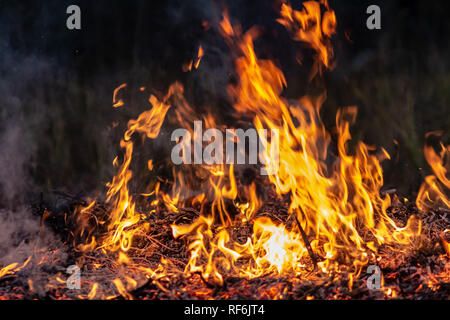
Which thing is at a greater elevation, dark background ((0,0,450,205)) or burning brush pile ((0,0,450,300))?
dark background ((0,0,450,205))

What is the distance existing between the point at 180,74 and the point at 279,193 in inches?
85.5

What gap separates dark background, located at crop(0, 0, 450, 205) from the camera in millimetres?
4906

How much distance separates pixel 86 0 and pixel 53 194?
276 centimetres

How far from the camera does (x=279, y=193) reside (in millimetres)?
4430

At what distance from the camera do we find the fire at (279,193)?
354 cm

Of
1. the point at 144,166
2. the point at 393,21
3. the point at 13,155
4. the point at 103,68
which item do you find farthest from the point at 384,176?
the point at 13,155

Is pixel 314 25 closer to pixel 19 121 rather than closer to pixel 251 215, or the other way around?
pixel 251 215

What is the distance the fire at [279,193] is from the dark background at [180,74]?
0.17 meters
